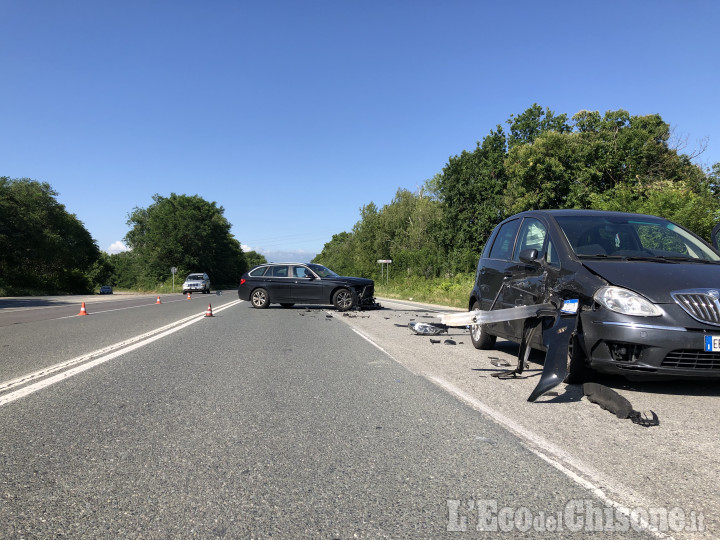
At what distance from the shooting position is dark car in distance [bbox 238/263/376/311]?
16.8m

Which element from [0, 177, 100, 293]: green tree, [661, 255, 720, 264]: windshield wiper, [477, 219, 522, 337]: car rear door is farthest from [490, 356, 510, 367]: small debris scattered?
[0, 177, 100, 293]: green tree

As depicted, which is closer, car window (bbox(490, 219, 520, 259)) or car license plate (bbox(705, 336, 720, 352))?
car license plate (bbox(705, 336, 720, 352))

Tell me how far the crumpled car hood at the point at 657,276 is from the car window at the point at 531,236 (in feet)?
3.44

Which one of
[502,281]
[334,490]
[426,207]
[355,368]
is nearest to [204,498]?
[334,490]

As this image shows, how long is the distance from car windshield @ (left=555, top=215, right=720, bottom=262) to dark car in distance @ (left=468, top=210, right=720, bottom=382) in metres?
0.01

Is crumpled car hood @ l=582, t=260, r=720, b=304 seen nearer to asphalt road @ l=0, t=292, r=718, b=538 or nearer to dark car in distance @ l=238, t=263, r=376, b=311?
asphalt road @ l=0, t=292, r=718, b=538

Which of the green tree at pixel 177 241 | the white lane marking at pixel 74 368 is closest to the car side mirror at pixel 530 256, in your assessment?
the white lane marking at pixel 74 368

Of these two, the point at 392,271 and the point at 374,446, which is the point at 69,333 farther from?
the point at 392,271

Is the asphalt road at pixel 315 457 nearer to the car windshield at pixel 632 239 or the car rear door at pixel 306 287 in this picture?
the car windshield at pixel 632 239

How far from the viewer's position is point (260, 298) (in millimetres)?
17859

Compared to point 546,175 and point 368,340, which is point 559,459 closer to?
point 368,340

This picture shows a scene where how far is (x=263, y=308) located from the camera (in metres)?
18.0

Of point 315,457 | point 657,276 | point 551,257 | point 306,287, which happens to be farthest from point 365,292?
point 315,457

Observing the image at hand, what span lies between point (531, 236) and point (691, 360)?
8.52 feet
